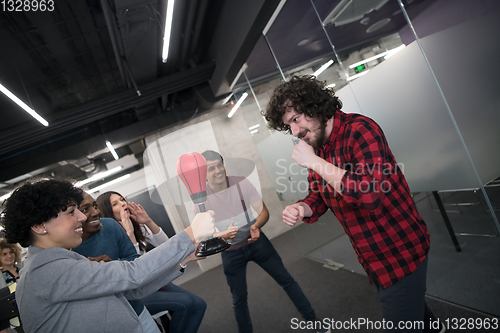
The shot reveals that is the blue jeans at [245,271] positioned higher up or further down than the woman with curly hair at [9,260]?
further down

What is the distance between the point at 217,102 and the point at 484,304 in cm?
466

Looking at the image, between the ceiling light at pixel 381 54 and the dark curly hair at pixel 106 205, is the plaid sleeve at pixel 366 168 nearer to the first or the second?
the dark curly hair at pixel 106 205

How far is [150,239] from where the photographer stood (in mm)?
1372

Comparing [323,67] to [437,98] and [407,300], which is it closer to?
[437,98]

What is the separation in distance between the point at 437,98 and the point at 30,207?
220 cm

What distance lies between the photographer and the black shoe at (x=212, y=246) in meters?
0.92

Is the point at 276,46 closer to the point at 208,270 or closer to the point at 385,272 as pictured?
the point at 385,272

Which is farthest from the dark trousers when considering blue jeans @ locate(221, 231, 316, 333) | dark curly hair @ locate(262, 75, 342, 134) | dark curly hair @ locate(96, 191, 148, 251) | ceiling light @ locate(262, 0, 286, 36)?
ceiling light @ locate(262, 0, 286, 36)

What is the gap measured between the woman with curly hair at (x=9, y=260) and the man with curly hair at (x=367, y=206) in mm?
4085

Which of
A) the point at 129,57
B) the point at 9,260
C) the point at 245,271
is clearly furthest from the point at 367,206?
the point at 9,260

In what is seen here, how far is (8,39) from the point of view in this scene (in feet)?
12.6

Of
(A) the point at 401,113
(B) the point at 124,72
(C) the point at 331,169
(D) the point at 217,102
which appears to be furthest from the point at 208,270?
(C) the point at 331,169

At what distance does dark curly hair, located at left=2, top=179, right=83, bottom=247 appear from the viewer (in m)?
1.07

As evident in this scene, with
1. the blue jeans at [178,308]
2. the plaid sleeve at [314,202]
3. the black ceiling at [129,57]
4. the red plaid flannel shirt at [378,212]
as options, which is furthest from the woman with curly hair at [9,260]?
the red plaid flannel shirt at [378,212]
